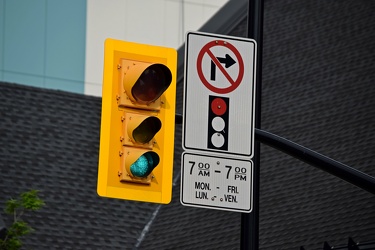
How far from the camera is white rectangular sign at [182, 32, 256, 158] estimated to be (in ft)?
34.3

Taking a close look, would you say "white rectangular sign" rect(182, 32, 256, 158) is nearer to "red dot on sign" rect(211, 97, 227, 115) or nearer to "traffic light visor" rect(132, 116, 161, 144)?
"red dot on sign" rect(211, 97, 227, 115)

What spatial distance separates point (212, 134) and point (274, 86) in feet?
52.0

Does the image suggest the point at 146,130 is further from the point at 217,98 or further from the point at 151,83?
the point at 217,98

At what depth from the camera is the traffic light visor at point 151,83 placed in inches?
392

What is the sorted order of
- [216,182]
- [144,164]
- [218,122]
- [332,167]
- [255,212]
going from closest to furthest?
1. [144,164]
2. [332,167]
3. [216,182]
4. [218,122]
5. [255,212]

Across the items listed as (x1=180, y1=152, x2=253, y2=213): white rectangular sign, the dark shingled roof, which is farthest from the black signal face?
the dark shingled roof

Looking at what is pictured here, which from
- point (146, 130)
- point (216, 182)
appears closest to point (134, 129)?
point (146, 130)

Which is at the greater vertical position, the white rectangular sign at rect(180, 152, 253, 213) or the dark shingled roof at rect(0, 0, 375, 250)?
the dark shingled roof at rect(0, 0, 375, 250)

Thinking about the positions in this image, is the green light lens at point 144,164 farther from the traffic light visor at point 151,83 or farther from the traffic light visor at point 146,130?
the traffic light visor at point 151,83

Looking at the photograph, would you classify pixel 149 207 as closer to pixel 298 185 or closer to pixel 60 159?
pixel 60 159

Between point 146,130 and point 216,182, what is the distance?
72cm

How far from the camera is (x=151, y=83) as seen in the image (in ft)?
32.8

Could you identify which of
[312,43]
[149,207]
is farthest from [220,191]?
[312,43]

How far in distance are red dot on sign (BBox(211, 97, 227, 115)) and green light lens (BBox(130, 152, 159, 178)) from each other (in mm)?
764
